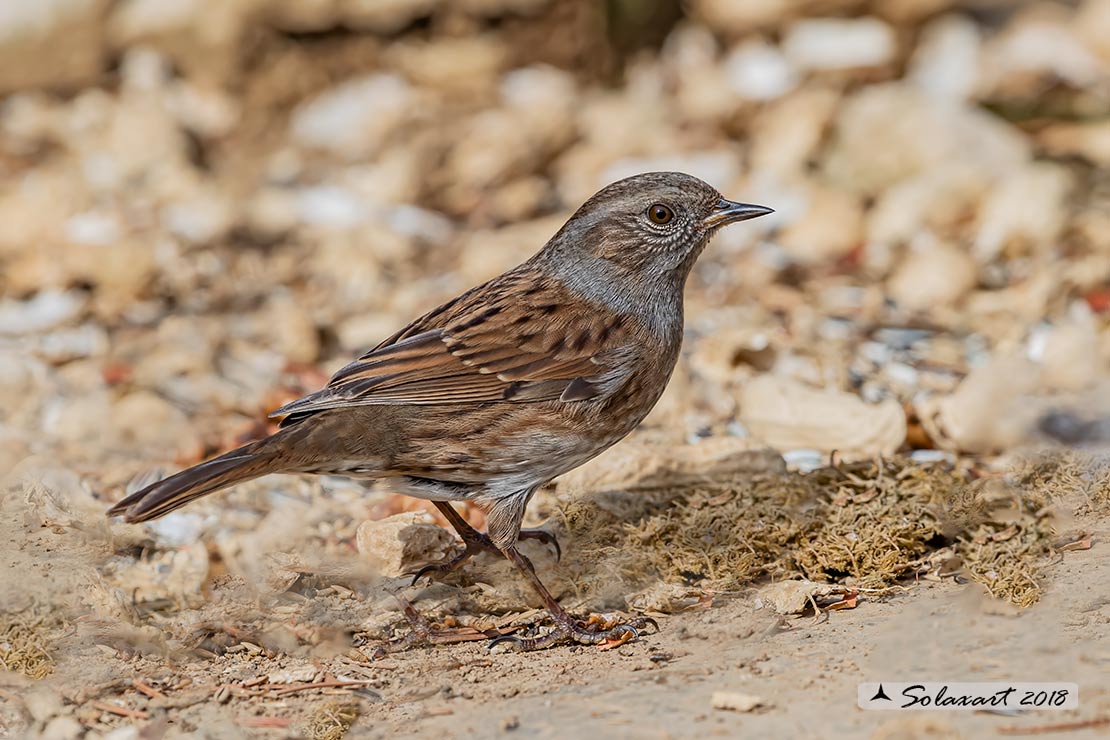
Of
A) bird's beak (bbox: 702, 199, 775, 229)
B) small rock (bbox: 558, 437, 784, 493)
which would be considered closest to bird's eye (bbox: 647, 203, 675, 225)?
bird's beak (bbox: 702, 199, 775, 229)

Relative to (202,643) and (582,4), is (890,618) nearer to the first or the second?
(202,643)

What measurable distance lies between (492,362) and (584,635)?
1.03 m

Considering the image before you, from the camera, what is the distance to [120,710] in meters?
4.13

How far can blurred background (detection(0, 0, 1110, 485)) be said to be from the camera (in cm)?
682

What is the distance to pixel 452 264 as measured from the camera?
879 centimetres

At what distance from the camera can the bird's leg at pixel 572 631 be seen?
15.3 feet

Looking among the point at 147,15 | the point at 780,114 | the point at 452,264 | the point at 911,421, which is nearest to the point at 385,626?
the point at 911,421

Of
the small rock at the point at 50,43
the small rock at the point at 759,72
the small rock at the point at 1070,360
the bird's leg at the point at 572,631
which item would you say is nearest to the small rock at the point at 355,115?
the small rock at the point at 50,43

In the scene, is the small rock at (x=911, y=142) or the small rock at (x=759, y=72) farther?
the small rock at (x=759, y=72)

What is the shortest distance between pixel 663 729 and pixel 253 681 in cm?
136

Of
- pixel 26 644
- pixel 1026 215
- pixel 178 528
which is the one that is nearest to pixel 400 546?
pixel 178 528

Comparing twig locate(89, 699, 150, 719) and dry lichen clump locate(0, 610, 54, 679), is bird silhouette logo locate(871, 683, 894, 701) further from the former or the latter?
dry lichen clump locate(0, 610, 54, 679)

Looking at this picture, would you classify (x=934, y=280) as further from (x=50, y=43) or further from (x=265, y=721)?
(x=50, y=43)

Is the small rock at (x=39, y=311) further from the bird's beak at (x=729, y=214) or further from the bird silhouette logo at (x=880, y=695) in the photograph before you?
the bird silhouette logo at (x=880, y=695)
